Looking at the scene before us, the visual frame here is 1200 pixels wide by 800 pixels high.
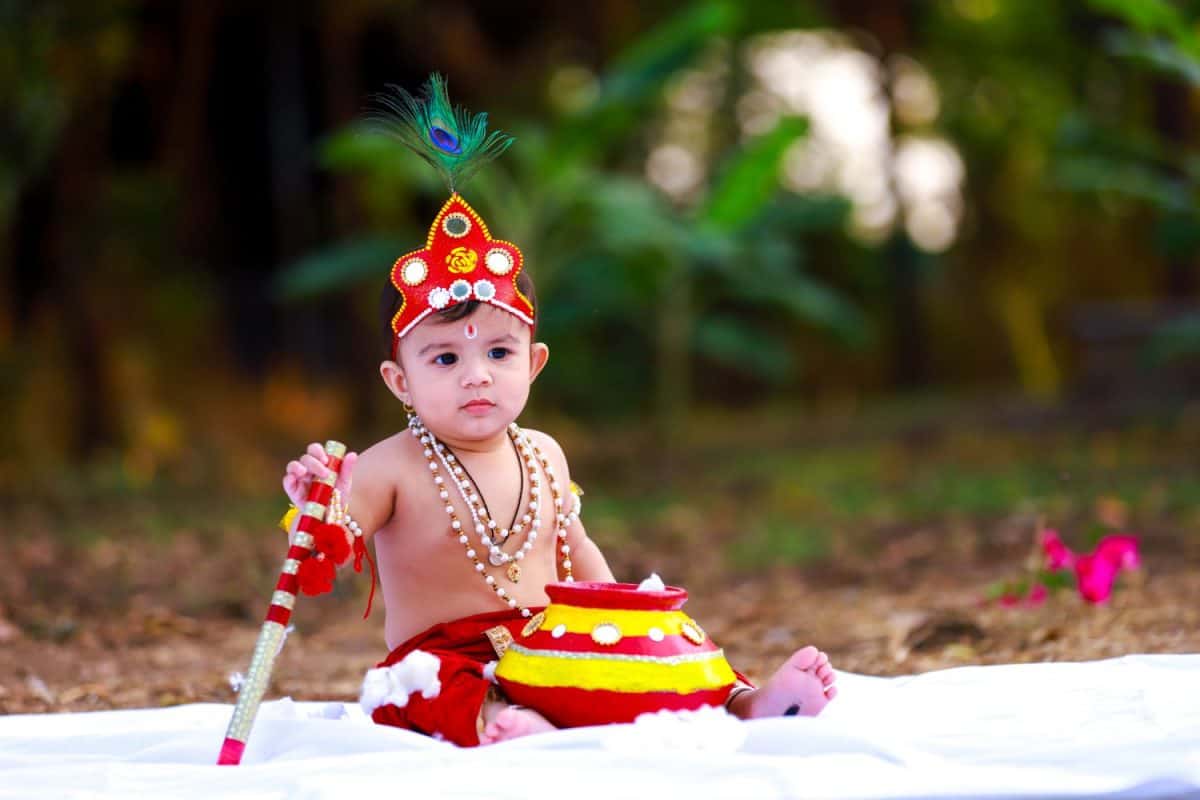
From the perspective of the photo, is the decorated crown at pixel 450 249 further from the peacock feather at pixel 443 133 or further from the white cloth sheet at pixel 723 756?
the white cloth sheet at pixel 723 756

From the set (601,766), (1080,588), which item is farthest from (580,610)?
(1080,588)

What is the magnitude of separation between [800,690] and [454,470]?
739mm

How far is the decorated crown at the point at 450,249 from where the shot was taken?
2.62m

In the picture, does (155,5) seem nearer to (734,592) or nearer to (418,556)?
(734,592)

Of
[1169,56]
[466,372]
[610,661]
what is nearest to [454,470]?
[466,372]

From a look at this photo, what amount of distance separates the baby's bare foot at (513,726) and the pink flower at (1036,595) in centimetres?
201

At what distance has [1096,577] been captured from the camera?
3842 millimetres

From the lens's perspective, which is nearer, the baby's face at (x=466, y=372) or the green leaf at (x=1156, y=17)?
the baby's face at (x=466, y=372)

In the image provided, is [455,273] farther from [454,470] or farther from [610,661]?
[610,661]

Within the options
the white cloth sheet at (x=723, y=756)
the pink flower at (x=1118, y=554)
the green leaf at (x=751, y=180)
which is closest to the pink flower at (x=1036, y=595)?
the pink flower at (x=1118, y=554)

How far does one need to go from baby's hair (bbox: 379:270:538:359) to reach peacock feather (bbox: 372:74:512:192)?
22 centimetres

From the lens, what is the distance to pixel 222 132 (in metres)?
12.5

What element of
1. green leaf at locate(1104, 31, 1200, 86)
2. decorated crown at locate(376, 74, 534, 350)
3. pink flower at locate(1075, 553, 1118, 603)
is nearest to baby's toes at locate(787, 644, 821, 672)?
decorated crown at locate(376, 74, 534, 350)

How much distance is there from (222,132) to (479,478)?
10.5m
